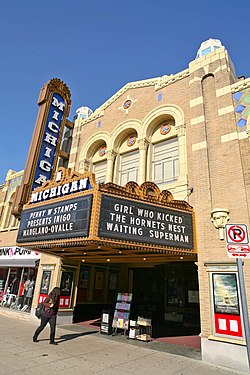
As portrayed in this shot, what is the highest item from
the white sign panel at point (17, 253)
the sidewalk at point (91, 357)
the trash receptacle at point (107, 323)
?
the white sign panel at point (17, 253)

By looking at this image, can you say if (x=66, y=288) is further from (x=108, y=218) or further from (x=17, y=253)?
(x=108, y=218)

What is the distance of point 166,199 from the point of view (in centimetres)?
953

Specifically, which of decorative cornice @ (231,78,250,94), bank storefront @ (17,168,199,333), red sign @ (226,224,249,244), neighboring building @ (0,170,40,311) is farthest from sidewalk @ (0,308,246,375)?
decorative cornice @ (231,78,250,94)

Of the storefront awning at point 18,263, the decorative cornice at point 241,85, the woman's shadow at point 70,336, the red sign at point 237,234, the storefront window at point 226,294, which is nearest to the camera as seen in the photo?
the red sign at point 237,234

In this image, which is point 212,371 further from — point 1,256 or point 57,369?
point 1,256

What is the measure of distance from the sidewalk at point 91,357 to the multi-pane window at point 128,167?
743 centimetres

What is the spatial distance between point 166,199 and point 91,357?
5.59 m

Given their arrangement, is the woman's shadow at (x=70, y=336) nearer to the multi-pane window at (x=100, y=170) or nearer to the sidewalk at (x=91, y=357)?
the sidewalk at (x=91, y=357)

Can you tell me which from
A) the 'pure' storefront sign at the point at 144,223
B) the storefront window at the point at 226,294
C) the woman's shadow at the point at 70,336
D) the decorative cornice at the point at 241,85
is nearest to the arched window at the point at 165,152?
the 'pure' storefront sign at the point at 144,223

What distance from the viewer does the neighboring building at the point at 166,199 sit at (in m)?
8.09

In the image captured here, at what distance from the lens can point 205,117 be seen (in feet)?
36.3

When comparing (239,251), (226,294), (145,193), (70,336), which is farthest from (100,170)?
(239,251)

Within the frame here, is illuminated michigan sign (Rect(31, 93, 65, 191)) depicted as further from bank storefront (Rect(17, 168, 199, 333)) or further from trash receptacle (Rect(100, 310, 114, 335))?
trash receptacle (Rect(100, 310, 114, 335))

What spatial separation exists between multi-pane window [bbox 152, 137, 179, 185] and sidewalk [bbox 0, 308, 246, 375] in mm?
6856
